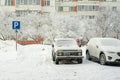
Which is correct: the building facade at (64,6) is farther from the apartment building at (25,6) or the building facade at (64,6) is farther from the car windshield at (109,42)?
the car windshield at (109,42)

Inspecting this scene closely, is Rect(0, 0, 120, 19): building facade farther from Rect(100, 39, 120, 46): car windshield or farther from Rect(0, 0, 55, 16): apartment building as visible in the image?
Rect(100, 39, 120, 46): car windshield

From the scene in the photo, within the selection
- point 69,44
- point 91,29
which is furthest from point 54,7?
point 69,44

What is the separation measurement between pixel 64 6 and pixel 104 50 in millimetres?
53194

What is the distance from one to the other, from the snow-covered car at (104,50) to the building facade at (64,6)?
1570 inches

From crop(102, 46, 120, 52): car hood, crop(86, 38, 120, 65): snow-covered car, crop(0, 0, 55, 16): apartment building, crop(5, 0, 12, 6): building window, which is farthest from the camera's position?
crop(5, 0, 12, 6): building window

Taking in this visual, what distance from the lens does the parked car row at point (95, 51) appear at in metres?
17.9

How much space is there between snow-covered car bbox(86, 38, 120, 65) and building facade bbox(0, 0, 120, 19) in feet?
131

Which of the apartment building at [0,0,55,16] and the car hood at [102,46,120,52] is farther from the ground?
the apartment building at [0,0,55,16]

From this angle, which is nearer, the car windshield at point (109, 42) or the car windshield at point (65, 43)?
the car windshield at point (109, 42)

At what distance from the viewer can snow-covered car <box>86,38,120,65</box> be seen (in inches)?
704

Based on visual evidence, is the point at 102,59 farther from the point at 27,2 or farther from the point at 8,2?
the point at 8,2

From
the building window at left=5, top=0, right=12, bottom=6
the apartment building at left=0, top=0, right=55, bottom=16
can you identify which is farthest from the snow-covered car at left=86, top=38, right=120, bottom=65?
the building window at left=5, top=0, right=12, bottom=6

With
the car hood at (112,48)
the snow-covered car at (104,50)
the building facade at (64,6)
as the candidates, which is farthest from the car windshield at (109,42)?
the building facade at (64,6)

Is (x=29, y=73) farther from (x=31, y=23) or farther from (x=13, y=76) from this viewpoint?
(x=31, y=23)
